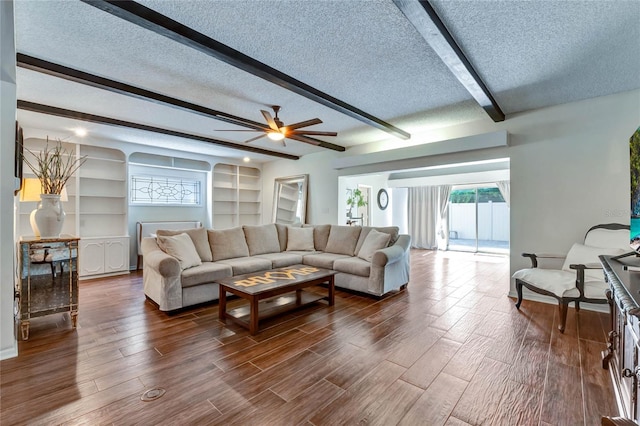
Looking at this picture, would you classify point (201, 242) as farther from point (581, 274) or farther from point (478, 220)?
point (478, 220)

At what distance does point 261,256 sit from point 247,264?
2.09 ft

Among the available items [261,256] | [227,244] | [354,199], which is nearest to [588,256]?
[261,256]

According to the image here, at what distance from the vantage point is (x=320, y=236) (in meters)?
5.27

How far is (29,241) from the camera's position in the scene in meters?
2.60

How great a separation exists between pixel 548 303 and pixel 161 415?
14.4 ft

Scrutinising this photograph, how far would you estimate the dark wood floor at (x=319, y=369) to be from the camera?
1.69 meters

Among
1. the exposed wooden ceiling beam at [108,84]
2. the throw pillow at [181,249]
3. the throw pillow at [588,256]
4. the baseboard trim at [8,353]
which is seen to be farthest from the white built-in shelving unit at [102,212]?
the throw pillow at [588,256]

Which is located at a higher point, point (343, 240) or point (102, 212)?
point (102, 212)

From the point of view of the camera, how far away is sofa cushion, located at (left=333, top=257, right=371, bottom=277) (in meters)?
3.94

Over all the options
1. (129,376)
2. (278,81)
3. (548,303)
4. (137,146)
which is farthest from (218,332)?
(137,146)

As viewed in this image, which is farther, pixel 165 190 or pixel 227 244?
pixel 165 190

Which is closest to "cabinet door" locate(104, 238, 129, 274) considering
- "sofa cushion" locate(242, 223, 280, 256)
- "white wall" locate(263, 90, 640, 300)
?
"sofa cushion" locate(242, 223, 280, 256)

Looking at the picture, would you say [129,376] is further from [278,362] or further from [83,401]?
[278,362]

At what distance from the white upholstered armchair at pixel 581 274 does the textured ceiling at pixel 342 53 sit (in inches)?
65.3
